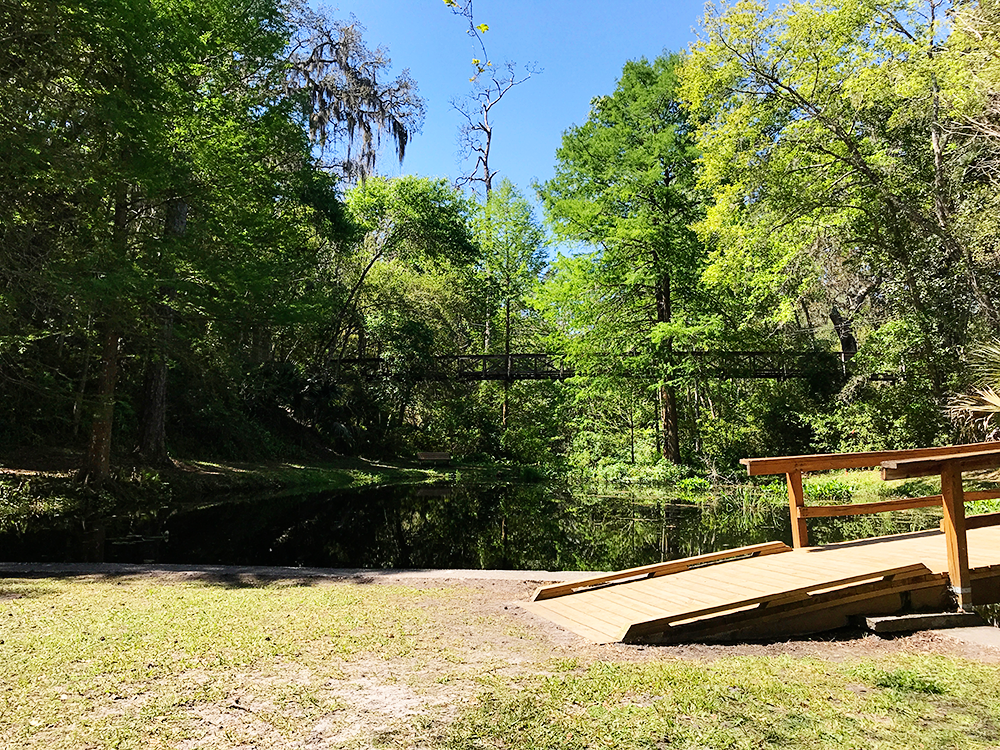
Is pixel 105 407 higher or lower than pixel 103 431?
higher

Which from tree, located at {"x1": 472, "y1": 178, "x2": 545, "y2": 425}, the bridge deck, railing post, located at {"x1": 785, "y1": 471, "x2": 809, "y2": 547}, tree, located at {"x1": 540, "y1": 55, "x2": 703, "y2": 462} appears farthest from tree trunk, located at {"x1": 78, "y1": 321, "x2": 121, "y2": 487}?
tree, located at {"x1": 472, "y1": 178, "x2": 545, "y2": 425}

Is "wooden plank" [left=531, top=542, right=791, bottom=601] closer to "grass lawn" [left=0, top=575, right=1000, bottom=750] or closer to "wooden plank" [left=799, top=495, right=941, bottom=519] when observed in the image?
"wooden plank" [left=799, top=495, right=941, bottom=519]

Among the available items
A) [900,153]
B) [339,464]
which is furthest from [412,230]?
[900,153]

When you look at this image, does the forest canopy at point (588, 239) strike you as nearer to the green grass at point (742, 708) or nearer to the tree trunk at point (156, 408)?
the tree trunk at point (156, 408)

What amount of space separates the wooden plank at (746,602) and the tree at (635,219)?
526 inches

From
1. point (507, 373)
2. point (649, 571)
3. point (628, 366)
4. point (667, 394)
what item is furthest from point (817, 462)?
point (507, 373)

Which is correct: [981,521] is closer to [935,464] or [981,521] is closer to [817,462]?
[935,464]

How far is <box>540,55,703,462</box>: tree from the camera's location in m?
19.0

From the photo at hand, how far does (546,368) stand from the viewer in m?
30.5

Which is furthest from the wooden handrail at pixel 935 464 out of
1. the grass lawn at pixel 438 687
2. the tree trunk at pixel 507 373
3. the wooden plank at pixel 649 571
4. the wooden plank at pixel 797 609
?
the tree trunk at pixel 507 373

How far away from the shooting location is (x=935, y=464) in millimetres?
5035

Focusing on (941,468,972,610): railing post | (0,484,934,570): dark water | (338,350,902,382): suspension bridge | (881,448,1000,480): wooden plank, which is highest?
(338,350,902,382): suspension bridge

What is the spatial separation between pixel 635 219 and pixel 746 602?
15.0 m

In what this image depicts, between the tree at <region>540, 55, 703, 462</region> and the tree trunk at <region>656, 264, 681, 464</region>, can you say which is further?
the tree trunk at <region>656, 264, 681, 464</region>
